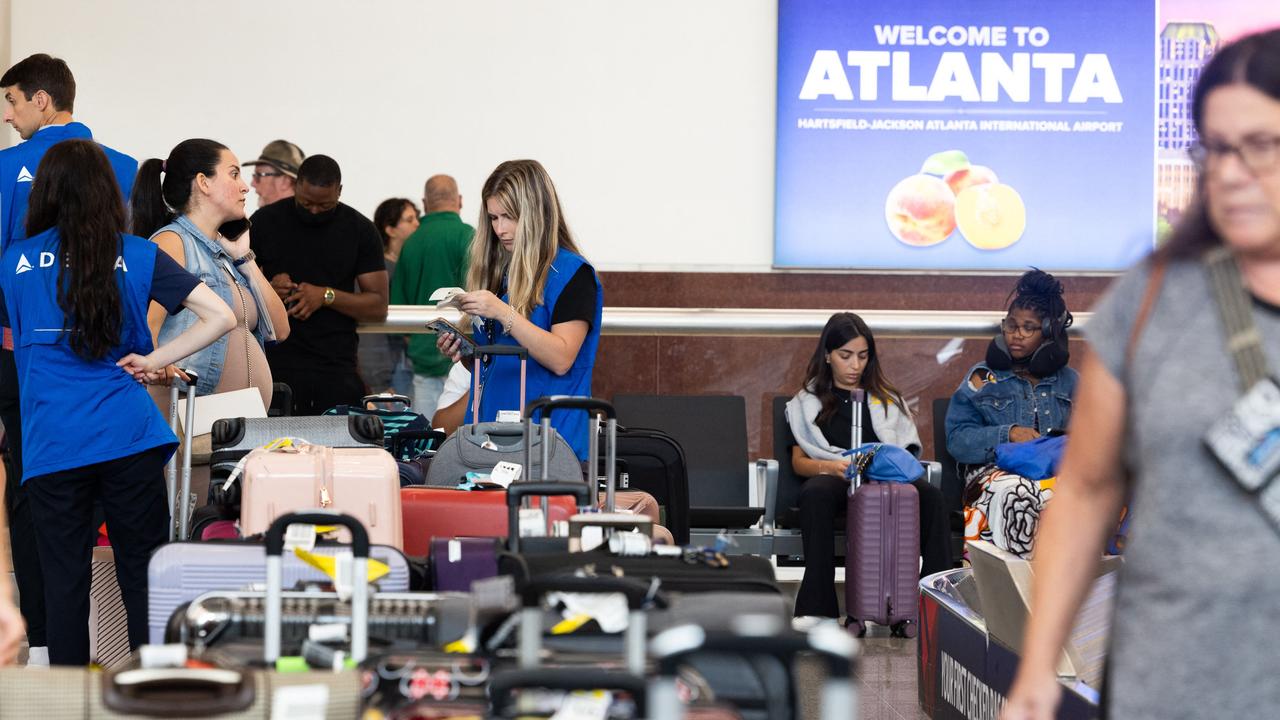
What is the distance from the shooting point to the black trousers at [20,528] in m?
5.26

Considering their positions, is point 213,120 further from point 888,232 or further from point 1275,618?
point 1275,618

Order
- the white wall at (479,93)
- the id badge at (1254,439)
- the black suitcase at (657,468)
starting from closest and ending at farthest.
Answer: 1. the id badge at (1254,439)
2. the black suitcase at (657,468)
3. the white wall at (479,93)

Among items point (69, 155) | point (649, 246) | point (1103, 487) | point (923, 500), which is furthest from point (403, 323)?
point (1103, 487)

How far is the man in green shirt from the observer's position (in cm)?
796

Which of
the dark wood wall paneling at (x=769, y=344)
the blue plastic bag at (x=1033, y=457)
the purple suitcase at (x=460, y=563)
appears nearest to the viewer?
the purple suitcase at (x=460, y=563)

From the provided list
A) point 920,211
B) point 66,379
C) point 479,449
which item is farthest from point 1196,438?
point 920,211

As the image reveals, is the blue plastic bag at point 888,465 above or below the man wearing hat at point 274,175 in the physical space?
below

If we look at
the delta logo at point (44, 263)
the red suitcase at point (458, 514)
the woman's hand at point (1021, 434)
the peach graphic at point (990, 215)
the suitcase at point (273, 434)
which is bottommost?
the red suitcase at point (458, 514)

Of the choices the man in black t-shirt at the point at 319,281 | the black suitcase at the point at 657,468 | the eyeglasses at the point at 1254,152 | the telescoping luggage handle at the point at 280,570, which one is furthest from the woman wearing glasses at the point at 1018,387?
the eyeglasses at the point at 1254,152

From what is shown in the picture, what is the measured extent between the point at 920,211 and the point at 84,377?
19.0 ft

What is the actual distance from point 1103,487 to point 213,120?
328 inches

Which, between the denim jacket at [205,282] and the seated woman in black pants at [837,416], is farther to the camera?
the seated woman in black pants at [837,416]

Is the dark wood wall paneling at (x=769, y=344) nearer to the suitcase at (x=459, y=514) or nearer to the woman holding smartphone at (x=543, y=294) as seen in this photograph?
the woman holding smartphone at (x=543, y=294)

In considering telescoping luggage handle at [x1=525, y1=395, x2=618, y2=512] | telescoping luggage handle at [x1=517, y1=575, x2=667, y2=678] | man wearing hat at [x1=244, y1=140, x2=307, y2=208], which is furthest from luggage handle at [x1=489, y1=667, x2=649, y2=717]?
man wearing hat at [x1=244, y1=140, x2=307, y2=208]
